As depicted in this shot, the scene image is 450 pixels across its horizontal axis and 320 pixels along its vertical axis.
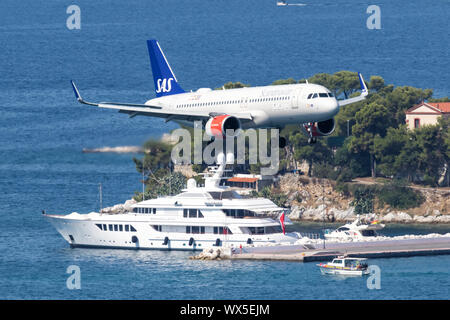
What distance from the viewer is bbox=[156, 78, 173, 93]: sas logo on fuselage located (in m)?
115

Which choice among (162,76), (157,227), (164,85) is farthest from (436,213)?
(164,85)

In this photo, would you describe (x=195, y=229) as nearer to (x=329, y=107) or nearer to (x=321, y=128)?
(x=321, y=128)

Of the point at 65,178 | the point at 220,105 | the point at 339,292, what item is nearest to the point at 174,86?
the point at 220,105

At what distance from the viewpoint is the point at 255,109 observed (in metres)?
96.2

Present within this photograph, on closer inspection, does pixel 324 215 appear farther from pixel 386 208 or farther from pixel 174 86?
pixel 174 86

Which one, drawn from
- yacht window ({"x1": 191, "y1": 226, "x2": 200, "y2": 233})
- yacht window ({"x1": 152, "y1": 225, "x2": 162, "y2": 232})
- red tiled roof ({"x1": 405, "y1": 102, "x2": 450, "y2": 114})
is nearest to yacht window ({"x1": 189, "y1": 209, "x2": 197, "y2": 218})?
yacht window ({"x1": 191, "y1": 226, "x2": 200, "y2": 233})

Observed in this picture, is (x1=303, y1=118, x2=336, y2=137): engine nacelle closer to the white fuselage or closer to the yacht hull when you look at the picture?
the white fuselage

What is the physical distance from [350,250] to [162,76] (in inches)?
1201

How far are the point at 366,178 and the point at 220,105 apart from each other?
245 feet

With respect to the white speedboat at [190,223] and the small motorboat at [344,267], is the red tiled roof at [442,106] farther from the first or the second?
the small motorboat at [344,267]

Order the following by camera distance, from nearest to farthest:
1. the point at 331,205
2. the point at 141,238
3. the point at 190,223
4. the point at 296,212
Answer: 1. the point at 190,223
2. the point at 141,238
3. the point at 296,212
4. the point at 331,205

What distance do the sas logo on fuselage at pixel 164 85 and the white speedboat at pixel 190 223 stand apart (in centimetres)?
2563

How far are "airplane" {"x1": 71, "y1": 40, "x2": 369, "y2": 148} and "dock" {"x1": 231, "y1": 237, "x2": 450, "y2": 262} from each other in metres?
28.4
